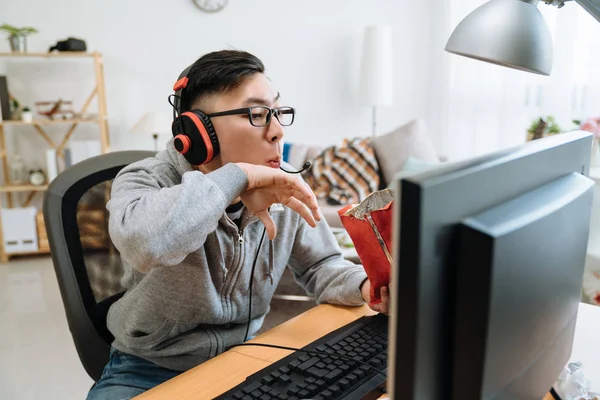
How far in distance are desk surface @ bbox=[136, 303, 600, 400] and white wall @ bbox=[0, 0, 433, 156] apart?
3.28 m

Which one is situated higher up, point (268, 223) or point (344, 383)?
point (268, 223)

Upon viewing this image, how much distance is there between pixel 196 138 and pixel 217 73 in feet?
0.49

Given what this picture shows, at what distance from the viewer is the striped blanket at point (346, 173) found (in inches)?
136

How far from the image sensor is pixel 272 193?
3.26 feet

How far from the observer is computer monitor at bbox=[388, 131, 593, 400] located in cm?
40

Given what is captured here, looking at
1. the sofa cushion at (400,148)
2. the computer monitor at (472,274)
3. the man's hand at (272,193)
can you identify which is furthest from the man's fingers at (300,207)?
the sofa cushion at (400,148)

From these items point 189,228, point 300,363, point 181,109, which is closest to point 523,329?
point 300,363

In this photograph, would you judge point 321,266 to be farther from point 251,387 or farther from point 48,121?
point 48,121

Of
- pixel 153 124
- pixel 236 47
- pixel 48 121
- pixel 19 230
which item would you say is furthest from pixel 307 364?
pixel 236 47

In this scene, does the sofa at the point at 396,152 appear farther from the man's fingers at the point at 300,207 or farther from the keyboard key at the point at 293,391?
the keyboard key at the point at 293,391

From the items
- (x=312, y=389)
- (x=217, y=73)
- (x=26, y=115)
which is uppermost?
(x=217, y=73)

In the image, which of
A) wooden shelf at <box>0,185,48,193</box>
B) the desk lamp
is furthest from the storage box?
the desk lamp

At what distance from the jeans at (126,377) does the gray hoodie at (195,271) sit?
0.02 meters

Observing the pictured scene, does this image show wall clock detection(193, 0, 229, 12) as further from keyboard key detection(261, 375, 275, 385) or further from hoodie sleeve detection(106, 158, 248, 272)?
keyboard key detection(261, 375, 275, 385)
